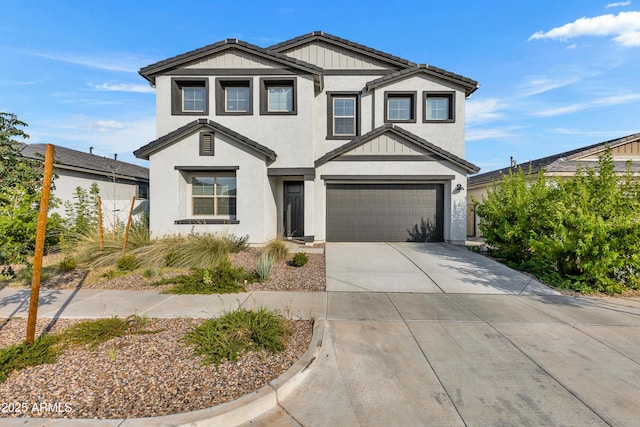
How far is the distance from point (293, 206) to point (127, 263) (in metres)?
6.98

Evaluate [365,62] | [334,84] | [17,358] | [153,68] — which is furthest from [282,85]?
[17,358]

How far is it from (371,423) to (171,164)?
10653 mm

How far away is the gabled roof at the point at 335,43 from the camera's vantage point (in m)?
12.9

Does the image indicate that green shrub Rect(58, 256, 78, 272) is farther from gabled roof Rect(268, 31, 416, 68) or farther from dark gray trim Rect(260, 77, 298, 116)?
gabled roof Rect(268, 31, 416, 68)

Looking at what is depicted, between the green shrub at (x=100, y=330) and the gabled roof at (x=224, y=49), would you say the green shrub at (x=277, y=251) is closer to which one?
the green shrub at (x=100, y=330)

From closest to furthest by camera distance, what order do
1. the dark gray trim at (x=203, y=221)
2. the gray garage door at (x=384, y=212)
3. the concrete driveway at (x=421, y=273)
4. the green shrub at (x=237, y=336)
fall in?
the green shrub at (x=237, y=336) → the concrete driveway at (x=421, y=273) → the dark gray trim at (x=203, y=221) → the gray garage door at (x=384, y=212)

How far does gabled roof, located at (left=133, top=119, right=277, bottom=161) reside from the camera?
34.7ft

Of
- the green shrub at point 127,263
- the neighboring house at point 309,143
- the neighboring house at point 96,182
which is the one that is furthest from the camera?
the neighboring house at point 96,182

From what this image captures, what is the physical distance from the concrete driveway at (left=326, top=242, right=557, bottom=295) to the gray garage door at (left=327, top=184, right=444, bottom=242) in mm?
1545

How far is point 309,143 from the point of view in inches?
450

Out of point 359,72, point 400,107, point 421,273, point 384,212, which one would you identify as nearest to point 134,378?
point 421,273

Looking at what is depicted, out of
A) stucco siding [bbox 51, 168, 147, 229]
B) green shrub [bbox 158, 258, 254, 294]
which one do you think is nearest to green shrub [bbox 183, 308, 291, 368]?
green shrub [bbox 158, 258, 254, 294]

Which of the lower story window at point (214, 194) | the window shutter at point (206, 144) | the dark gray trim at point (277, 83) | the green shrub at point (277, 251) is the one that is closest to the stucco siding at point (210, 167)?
the window shutter at point (206, 144)

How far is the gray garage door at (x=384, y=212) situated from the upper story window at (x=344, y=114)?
8.36 feet
